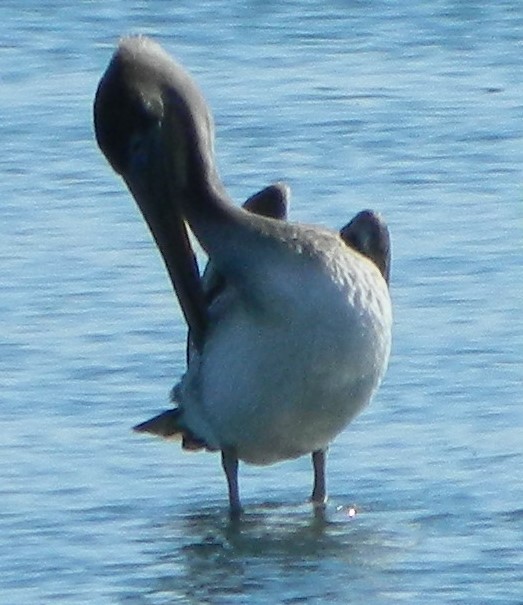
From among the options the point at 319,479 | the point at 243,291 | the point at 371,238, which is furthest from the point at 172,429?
the point at 371,238

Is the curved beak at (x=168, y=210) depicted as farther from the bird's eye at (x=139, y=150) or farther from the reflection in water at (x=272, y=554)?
the reflection in water at (x=272, y=554)

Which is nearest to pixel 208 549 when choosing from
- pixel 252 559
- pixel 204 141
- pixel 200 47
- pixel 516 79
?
pixel 252 559

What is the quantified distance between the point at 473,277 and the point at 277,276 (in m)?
3.15

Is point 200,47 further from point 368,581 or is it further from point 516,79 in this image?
point 368,581

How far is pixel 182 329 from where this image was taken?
1098 cm

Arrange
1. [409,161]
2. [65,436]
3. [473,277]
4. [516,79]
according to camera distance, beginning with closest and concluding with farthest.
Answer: [65,436], [473,277], [409,161], [516,79]

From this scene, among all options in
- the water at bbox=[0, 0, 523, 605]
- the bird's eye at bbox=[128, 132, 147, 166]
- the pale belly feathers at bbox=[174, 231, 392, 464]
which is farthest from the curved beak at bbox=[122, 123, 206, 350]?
the water at bbox=[0, 0, 523, 605]

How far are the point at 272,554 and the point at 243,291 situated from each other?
906 mm

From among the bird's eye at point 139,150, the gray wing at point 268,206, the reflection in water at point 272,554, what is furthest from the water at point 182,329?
the bird's eye at point 139,150

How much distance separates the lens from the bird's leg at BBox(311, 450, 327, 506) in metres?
8.94

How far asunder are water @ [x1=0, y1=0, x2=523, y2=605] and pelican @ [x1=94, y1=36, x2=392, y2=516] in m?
0.38

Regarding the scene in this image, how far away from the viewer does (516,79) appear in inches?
631

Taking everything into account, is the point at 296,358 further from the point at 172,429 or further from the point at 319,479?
the point at 172,429

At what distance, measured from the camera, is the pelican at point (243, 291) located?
8.41 metres
